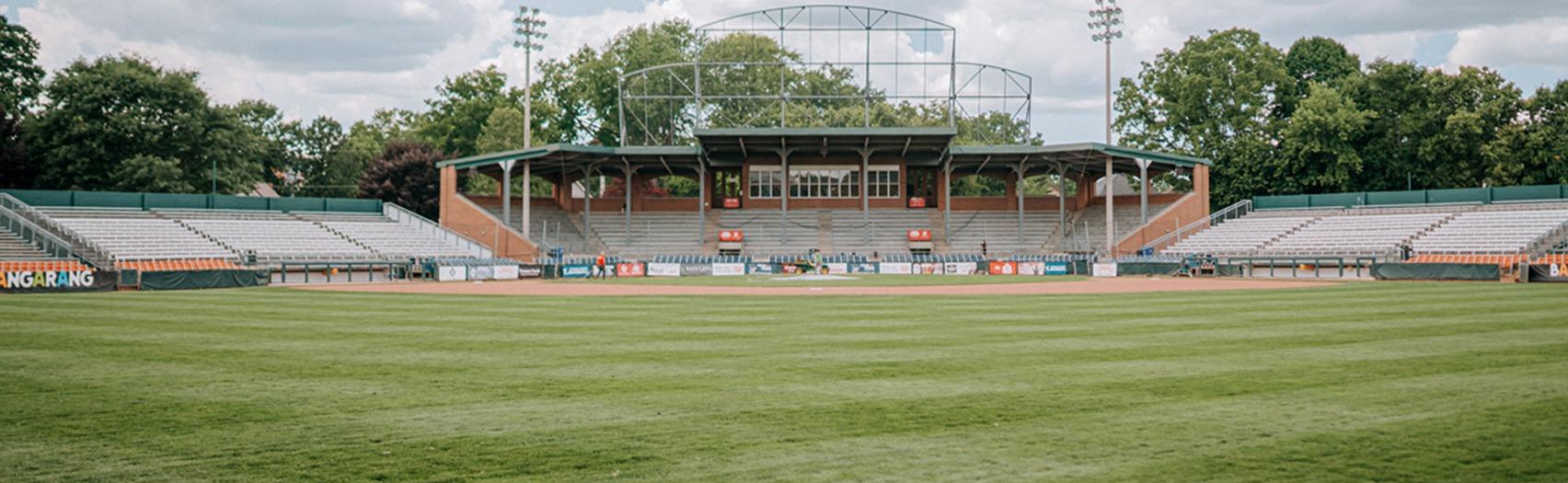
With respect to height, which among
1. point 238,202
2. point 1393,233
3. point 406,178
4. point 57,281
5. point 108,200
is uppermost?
point 406,178

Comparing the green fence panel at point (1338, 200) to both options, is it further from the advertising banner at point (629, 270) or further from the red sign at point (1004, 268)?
the advertising banner at point (629, 270)

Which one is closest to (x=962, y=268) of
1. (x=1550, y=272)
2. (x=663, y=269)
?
(x=663, y=269)

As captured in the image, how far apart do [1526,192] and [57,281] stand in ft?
208

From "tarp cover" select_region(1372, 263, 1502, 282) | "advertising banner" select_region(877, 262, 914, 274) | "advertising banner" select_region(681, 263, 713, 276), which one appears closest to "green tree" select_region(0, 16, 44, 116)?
"advertising banner" select_region(681, 263, 713, 276)

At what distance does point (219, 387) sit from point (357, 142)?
9416 centimetres

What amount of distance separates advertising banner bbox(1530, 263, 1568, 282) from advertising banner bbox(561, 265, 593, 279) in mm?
38583

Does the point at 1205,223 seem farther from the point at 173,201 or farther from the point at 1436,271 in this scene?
the point at 173,201

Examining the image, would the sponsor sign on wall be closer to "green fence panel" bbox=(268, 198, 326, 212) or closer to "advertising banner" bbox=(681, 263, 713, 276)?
"advertising banner" bbox=(681, 263, 713, 276)

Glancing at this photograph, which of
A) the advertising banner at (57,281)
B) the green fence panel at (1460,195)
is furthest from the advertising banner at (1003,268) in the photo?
the advertising banner at (57,281)

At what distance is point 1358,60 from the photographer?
82.4 metres

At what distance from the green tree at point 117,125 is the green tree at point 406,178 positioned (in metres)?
13.1

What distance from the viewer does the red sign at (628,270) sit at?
5444cm

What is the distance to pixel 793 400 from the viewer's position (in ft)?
32.9

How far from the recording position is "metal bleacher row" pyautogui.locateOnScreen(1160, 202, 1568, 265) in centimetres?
4641
